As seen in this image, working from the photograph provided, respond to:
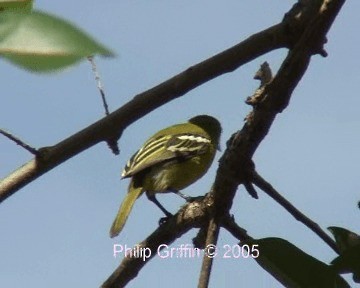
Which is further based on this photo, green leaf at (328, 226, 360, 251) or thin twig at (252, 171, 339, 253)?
thin twig at (252, 171, 339, 253)

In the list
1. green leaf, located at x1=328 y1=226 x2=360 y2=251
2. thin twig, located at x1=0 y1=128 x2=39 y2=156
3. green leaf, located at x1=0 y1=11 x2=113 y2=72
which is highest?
thin twig, located at x1=0 y1=128 x2=39 y2=156

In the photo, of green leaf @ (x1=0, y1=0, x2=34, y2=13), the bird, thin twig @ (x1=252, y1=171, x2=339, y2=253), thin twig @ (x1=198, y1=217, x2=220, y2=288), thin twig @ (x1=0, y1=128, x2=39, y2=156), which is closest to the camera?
green leaf @ (x1=0, y1=0, x2=34, y2=13)

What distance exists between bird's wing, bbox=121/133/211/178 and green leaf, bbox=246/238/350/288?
4.85 meters

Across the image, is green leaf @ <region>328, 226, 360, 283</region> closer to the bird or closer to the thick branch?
the thick branch

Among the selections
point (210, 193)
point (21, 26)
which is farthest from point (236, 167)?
point (21, 26)

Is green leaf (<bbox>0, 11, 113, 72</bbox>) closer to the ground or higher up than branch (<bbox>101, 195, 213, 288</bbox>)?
closer to the ground

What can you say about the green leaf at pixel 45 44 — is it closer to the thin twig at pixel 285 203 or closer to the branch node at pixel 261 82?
the branch node at pixel 261 82

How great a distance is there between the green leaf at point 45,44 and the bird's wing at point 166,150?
20.8 feet

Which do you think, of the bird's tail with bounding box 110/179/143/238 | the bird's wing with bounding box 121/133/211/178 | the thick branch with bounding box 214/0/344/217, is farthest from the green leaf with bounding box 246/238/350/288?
the bird's wing with bounding box 121/133/211/178

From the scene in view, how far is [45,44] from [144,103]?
170 cm

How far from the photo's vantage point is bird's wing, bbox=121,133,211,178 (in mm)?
7379

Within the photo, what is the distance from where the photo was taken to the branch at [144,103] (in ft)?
7.28

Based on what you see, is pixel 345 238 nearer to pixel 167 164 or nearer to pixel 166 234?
pixel 166 234

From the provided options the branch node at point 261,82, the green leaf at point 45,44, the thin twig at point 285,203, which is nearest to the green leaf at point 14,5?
the green leaf at point 45,44
